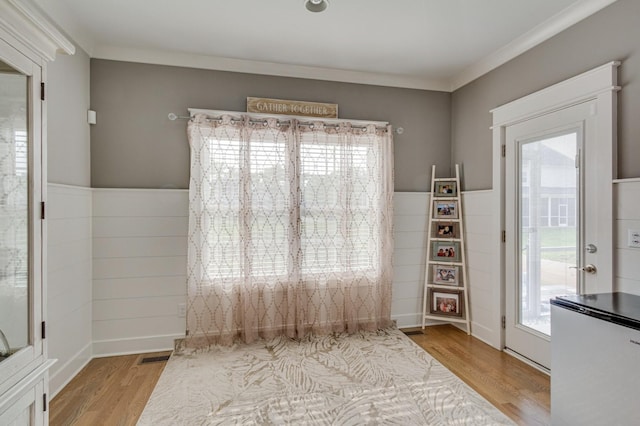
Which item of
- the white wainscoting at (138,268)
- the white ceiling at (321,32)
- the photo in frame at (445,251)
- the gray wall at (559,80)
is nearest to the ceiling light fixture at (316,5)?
the white ceiling at (321,32)

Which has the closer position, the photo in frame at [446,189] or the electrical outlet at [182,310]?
the electrical outlet at [182,310]

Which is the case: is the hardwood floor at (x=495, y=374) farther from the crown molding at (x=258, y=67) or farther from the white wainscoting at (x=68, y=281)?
the white wainscoting at (x=68, y=281)

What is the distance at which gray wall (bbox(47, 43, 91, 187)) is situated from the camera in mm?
2225

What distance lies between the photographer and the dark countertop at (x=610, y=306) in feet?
4.93

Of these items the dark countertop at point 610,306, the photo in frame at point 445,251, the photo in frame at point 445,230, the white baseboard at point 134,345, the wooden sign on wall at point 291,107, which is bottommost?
the white baseboard at point 134,345

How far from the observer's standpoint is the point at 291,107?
316 centimetres

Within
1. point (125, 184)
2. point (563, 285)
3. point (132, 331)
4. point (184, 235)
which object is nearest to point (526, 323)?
point (563, 285)

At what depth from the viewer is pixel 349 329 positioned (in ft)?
10.7

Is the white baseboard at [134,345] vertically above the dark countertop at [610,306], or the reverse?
the dark countertop at [610,306]

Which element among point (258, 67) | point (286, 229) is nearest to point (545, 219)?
point (286, 229)

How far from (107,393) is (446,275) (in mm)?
3156

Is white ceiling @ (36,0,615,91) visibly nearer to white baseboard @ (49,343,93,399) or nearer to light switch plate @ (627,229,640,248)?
light switch plate @ (627,229,640,248)

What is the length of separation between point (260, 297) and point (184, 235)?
0.92 metres

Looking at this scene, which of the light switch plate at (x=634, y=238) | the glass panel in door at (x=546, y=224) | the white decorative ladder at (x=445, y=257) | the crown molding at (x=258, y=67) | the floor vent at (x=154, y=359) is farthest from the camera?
the white decorative ladder at (x=445, y=257)
